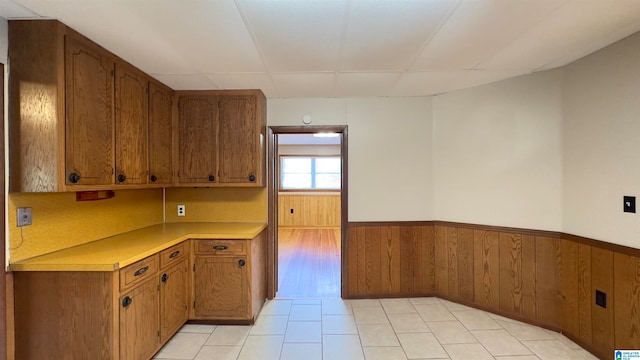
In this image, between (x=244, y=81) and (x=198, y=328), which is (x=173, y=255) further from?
(x=244, y=81)

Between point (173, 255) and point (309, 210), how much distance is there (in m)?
5.37

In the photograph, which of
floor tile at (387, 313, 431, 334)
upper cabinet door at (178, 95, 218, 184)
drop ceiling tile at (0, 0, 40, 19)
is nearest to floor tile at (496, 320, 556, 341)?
floor tile at (387, 313, 431, 334)

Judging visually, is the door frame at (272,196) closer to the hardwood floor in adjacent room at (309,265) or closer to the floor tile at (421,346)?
the hardwood floor in adjacent room at (309,265)

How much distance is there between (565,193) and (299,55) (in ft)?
8.22

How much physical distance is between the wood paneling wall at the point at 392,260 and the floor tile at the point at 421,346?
2.51ft

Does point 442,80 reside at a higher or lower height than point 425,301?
higher

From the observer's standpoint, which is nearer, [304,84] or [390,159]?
[304,84]

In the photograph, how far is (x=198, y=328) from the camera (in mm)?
2520

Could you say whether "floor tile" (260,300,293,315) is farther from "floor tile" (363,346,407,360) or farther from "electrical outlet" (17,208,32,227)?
"electrical outlet" (17,208,32,227)

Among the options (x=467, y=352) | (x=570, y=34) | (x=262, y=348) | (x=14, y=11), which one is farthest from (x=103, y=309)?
(x=570, y=34)

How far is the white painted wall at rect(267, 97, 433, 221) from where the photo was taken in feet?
10.4

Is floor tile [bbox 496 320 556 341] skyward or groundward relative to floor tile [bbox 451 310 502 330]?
groundward

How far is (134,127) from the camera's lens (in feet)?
7.55

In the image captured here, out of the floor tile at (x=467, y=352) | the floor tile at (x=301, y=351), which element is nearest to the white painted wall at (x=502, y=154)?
the floor tile at (x=467, y=352)
